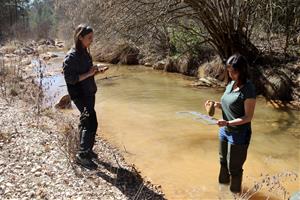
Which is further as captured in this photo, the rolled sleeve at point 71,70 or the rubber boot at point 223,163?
the rolled sleeve at point 71,70

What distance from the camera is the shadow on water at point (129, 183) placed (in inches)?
174

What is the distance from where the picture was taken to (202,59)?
49.4 feet

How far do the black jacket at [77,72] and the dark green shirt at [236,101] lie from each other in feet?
5.34

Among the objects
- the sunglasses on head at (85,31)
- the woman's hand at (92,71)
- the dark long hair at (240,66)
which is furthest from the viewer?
the woman's hand at (92,71)

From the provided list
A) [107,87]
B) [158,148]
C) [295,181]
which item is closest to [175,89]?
[107,87]

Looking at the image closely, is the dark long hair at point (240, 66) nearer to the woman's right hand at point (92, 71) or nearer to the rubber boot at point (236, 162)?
the rubber boot at point (236, 162)

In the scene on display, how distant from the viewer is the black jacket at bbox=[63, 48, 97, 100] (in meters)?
4.60

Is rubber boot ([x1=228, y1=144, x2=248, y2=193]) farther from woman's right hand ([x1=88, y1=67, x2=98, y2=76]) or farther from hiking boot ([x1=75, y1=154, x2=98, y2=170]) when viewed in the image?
woman's right hand ([x1=88, y1=67, x2=98, y2=76])

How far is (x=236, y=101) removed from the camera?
4.02 metres

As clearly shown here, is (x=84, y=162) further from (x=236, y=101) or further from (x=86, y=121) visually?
(x=236, y=101)

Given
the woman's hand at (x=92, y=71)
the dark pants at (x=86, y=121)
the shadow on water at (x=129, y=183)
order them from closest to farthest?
the shadow on water at (x=129, y=183) → the woman's hand at (x=92, y=71) → the dark pants at (x=86, y=121)

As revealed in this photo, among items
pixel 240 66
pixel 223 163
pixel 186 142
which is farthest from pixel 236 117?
pixel 186 142

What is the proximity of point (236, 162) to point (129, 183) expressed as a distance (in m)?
1.31

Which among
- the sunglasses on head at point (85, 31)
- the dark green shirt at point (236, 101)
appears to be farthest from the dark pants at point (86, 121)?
the dark green shirt at point (236, 101)
